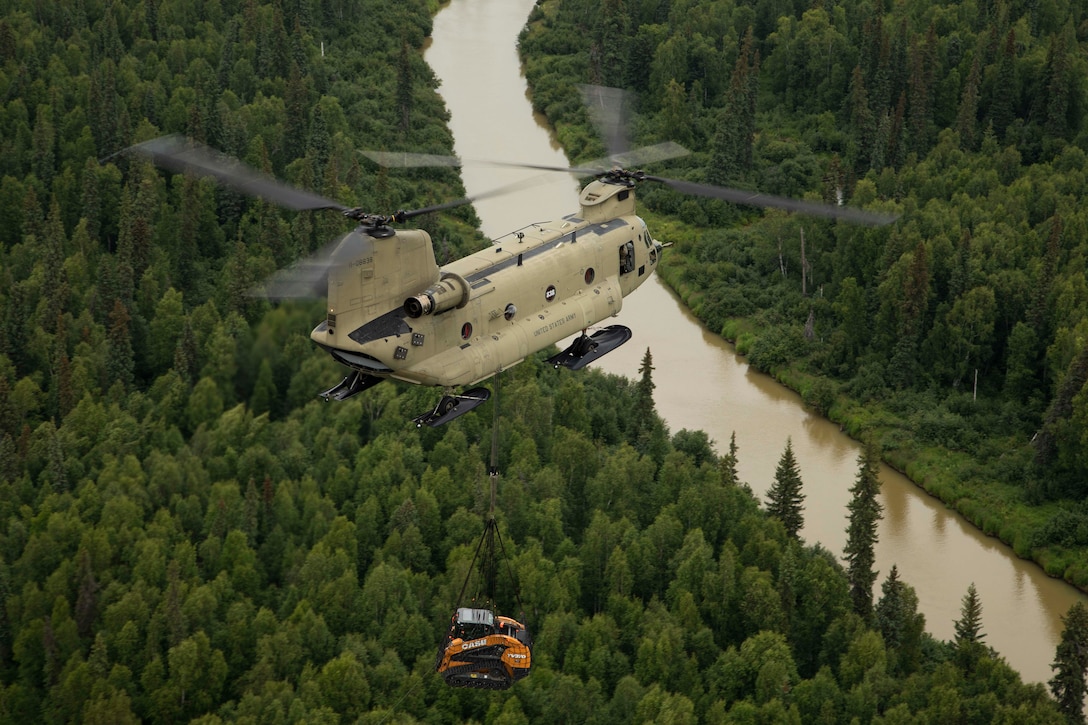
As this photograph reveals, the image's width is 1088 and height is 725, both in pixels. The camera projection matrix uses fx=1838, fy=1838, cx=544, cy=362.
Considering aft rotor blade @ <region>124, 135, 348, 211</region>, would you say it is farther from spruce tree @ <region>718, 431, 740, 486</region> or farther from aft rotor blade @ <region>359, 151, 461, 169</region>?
spruce tree @ <region>718, 431, 740, 486</region>

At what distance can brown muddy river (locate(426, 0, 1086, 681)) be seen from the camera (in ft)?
190

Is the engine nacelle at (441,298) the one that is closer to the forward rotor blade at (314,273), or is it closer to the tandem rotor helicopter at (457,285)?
the tandem rotor helicopter at (457,285)

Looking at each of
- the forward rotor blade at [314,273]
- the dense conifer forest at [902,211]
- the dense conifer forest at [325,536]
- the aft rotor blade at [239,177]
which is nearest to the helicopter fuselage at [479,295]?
the forward rotor blade at [314,273]

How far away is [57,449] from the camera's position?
5984 cm

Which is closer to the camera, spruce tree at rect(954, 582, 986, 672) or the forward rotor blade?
the forward rotor blade

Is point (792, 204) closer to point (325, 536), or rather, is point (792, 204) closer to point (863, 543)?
point (863, 543)

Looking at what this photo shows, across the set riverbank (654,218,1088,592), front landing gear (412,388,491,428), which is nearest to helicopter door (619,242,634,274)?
front landing gear (412,388,491,428)

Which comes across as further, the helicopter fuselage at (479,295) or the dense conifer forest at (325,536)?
the dense conifer forest at (325,536)

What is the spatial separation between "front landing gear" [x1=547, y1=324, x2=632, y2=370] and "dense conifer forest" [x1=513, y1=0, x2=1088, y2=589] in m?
26.8

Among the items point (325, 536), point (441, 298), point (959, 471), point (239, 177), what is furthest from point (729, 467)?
point (239, 177)

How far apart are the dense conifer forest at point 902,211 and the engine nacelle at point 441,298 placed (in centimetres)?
3135

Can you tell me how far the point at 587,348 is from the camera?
122 ft

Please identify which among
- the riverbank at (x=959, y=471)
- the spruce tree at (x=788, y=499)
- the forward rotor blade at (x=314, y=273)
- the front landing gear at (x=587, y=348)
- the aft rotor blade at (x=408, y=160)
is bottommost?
the riverbank at (x=959, y=471)

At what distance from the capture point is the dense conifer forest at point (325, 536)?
5075cm
